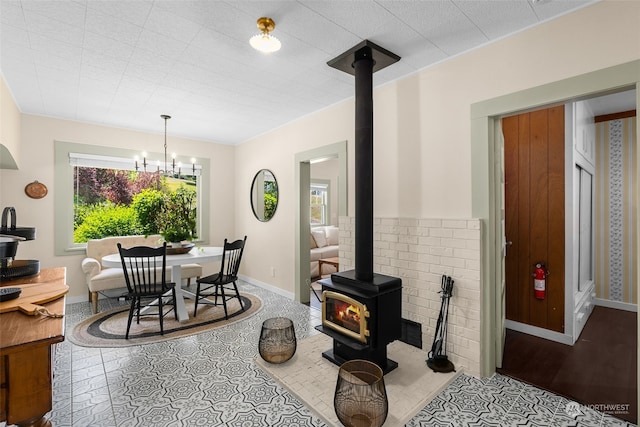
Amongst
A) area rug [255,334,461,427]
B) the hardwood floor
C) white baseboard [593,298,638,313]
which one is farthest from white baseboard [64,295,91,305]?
white baseboard [593,298,638,313]

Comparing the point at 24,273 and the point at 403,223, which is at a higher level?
the point at 403,223

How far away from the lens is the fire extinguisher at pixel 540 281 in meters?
3.06

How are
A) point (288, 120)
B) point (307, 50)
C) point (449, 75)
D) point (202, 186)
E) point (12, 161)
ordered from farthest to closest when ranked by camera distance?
point (202, 186)
point (288, 120)
point (12, 161)
point (449, 75)
point (307, 50)

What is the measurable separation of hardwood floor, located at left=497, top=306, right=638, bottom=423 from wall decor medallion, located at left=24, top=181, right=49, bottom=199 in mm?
5303

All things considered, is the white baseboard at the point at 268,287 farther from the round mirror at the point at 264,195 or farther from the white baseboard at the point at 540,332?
the white baseboard at the point at 540,332

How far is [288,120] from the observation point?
4191 mm

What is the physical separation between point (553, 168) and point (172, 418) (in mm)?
3760

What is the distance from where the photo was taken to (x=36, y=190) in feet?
12.7

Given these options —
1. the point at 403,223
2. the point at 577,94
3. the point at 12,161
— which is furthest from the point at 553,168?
the point at 12,161

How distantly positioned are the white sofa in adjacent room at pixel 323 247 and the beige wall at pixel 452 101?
7.80 ft

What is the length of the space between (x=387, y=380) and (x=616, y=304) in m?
3.61

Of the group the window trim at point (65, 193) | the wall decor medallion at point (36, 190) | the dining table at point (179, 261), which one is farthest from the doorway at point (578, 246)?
the wall decor medallion at point (36, 190)

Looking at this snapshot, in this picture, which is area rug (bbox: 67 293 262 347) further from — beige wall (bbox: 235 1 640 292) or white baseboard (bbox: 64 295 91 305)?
beige wall (bbox: 235 1 640 292)

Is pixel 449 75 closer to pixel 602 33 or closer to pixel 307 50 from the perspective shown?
pixel 602 33
